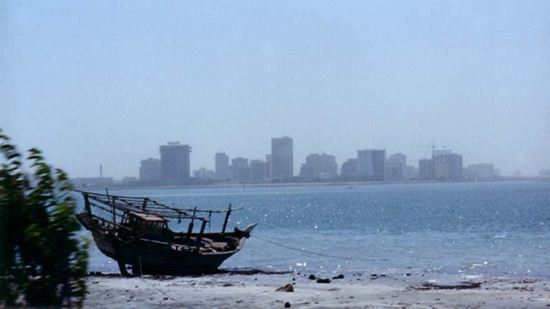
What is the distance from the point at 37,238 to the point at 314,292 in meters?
16.7

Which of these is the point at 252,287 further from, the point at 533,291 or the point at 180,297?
the point at 533,291

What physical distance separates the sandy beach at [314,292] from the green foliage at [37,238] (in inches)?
445

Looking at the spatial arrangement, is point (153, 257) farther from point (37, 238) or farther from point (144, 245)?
point (37, 238)

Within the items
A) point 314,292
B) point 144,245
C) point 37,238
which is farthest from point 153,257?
point 37,238

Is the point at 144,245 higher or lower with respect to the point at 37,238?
lower

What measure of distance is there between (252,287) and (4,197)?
61.1 ft

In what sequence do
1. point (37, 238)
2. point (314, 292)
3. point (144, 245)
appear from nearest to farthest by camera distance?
1. point (37, 238)
2. point (314, 292)
3. point (144, 245)

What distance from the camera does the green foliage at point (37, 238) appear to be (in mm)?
11062

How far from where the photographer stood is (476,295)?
82.7 feet

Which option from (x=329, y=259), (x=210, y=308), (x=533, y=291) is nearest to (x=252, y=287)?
(x=210, y=308)

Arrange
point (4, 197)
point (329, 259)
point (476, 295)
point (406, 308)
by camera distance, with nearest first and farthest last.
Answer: point (4, 197), point (406, 308), point (476, 295), point (329, 259)

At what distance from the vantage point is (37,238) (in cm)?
1101

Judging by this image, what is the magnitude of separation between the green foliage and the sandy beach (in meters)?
11.3

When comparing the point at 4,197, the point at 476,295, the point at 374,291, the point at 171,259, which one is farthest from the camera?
the point at 171,259
